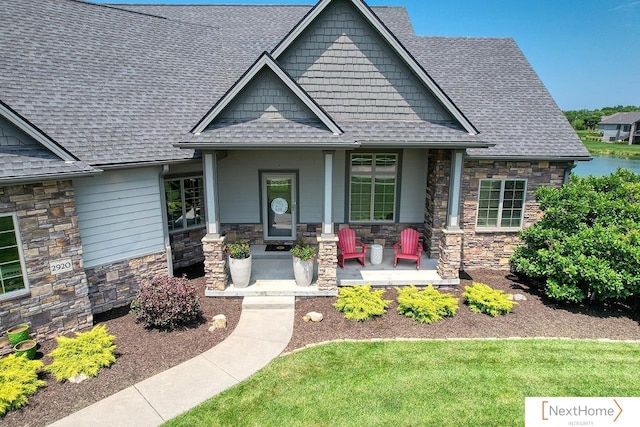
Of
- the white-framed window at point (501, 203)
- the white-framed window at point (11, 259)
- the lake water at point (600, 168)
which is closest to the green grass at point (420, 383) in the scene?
the white-framed window at point (501, 203)

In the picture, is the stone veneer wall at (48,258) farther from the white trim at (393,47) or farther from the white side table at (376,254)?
the white side table at (376,254)

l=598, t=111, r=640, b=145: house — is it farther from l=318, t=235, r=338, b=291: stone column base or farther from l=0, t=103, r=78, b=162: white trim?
l=0, t=103, r=78, b=162: white trim

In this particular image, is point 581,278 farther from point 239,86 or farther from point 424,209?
point 239,86

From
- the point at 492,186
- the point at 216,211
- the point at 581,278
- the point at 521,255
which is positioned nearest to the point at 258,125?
the point at 216,211

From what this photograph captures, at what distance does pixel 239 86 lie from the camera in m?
8.77

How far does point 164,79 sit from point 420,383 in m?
10.8

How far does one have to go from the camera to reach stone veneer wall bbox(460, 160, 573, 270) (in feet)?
35.2

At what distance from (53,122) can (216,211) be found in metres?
4.04

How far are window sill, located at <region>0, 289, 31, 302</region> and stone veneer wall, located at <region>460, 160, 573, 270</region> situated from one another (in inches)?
410

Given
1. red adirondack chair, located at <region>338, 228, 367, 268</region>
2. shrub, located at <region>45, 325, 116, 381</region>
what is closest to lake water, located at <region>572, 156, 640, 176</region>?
red adirondack chair, located at <region>338, 228, 367, 268</region>

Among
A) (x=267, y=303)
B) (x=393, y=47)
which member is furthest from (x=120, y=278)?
(x=393, y=47)

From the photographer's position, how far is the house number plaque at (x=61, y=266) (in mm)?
A: 7488

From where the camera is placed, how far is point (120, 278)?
896 centimetres

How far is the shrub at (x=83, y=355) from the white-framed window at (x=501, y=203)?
966cm
